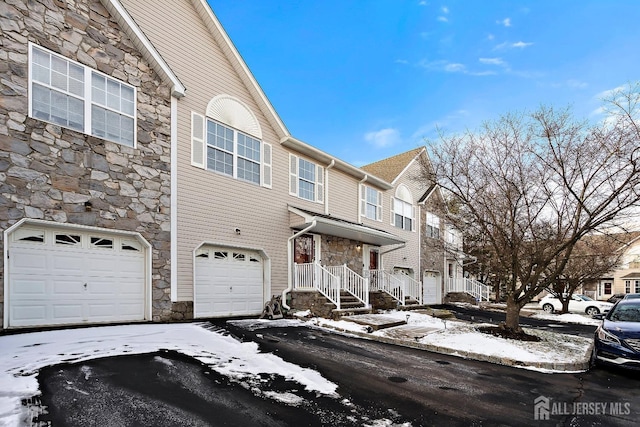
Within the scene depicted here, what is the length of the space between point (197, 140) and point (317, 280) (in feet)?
A: 19.4

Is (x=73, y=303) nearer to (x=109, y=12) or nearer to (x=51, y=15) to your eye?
(x=51, y=15)

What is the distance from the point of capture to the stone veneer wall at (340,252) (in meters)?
14.0

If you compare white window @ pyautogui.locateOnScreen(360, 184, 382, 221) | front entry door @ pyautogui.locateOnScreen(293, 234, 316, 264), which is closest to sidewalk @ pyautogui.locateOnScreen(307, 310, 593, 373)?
front entry door @ pyautogui.locateOnScreen(293, 234, 316, 264)

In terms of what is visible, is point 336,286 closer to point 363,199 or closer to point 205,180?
point 205,180

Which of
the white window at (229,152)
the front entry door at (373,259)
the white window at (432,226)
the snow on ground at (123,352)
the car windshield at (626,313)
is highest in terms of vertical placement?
the white window at (229,152)

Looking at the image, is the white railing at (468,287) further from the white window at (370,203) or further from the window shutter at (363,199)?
the window shutter at (363,199)

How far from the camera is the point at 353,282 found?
12922mm

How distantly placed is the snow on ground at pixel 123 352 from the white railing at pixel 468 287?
60.7ft

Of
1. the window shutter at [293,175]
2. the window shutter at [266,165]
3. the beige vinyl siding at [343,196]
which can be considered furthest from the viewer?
the beige vinyl siding at [343,196]

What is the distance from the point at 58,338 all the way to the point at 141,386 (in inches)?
127

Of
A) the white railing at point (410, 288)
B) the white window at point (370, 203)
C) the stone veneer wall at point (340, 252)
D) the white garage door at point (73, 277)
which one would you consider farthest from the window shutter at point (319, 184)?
the white garage door at point (73, 277)

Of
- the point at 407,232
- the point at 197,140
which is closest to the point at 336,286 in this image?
the point at 197,140

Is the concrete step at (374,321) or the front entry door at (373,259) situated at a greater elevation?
the front entry door at (373,259)

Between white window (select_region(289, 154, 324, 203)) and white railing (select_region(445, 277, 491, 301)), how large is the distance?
12959 millimetres
